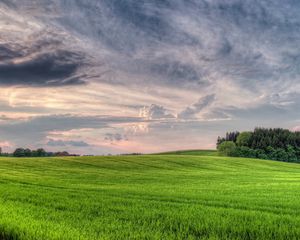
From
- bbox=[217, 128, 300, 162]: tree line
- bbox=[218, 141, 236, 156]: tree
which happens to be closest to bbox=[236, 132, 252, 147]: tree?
bbox=[217, 128, 300, 162]: tree line

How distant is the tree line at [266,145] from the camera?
14538cm

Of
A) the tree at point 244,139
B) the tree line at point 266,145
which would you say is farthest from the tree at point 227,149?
the tree at point 244,139

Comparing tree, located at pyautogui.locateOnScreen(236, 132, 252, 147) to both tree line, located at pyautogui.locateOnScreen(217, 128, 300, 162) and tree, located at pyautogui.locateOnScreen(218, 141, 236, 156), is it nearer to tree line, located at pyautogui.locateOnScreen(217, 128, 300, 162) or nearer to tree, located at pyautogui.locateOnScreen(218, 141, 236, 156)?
tree line, located at pyautogui.locateOnScreen(217, 128, 300, 162)

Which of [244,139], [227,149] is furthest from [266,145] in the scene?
[227,149]

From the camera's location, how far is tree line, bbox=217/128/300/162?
145 meters

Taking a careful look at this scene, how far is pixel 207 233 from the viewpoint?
30.9 ft

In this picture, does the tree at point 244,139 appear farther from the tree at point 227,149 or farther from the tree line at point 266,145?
the tree at point 227,149

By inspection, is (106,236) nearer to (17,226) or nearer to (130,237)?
(130,237)

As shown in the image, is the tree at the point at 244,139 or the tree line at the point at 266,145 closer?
the tree line at the point at 266,145

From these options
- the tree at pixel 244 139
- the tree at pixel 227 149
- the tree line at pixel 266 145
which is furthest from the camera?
the tree at pixel 244 139

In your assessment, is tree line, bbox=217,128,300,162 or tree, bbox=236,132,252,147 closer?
tree line, bbox=217,128,300,162

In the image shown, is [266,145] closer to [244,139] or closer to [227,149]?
[244,139]

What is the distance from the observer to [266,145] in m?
163

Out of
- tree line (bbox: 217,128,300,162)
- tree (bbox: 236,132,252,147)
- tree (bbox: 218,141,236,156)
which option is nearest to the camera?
tree (bbox: 218,141,236,156)
